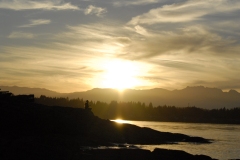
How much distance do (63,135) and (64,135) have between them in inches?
13.4

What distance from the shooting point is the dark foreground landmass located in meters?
45.5

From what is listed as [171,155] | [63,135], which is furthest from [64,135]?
[171,155]

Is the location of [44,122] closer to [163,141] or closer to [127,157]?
[127,157]

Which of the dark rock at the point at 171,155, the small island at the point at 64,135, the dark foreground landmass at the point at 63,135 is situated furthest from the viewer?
the dark rock at the point at 171,155

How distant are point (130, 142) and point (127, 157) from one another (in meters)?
26.6

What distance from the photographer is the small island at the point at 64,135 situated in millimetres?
45656

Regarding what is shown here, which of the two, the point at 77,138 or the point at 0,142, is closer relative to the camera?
the point at 0,142

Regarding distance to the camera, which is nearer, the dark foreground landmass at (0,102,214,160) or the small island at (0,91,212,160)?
the dark foreground landmass at (0,102,214,160)

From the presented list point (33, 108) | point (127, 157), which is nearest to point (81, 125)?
point (33, 108)

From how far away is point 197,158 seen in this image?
4934cm

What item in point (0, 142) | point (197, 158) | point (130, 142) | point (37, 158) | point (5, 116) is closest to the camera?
point (37, 158)

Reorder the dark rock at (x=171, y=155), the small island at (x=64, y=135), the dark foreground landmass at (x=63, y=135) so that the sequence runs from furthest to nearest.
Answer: the dark rock at (x=171, y=155)
the small island at (x=64, y=135)
the dark foreground landmass at (x=63, y=135)

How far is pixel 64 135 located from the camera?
6253 centimetres

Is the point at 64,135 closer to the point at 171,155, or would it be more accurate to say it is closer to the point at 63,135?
the point at 63,135
